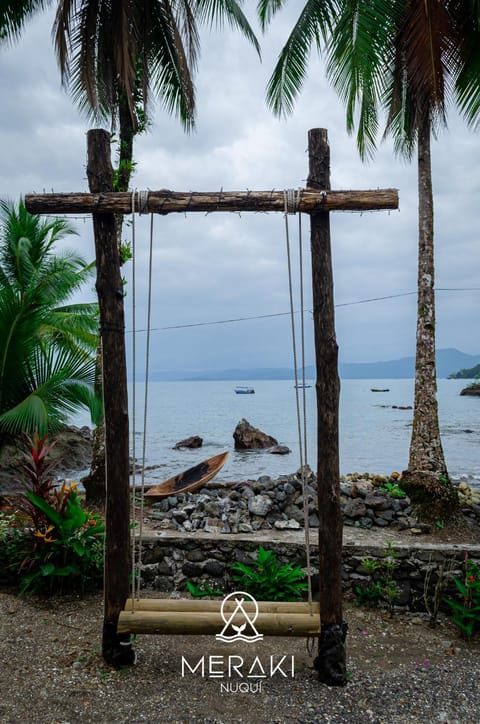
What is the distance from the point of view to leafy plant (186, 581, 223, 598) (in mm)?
4902

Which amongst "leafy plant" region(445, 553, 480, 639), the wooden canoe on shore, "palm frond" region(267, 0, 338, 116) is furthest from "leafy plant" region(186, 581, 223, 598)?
"palm frond" region(267, 0, 338, 116)

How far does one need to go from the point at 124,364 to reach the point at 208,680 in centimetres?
225

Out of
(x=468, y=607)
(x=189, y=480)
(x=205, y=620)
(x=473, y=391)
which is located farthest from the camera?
(x=473, y=391)

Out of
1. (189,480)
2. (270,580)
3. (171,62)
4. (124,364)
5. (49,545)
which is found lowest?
(270,580)

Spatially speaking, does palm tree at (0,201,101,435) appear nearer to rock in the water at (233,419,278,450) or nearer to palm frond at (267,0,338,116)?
palm frond at (267,0,338,116)

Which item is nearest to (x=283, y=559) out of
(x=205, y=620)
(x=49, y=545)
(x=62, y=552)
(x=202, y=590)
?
(x=202, y=590)

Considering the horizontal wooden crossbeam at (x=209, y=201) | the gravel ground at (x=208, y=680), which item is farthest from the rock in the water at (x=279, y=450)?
the horizontal wooden crossbeam at (x=209, y=201)

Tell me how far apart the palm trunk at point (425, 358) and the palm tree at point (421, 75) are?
0.5 inches

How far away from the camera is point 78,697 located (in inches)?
127

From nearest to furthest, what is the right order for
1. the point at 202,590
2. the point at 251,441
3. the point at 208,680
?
1. the point at 208,680
2. the point at 202,590
3. the point at 251,441

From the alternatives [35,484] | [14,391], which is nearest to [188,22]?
[14,391]

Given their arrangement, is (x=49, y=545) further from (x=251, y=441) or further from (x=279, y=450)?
(x=251, y=441)

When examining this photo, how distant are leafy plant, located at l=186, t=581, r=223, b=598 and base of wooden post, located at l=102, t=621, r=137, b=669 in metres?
1.32

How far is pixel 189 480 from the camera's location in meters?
8.13
